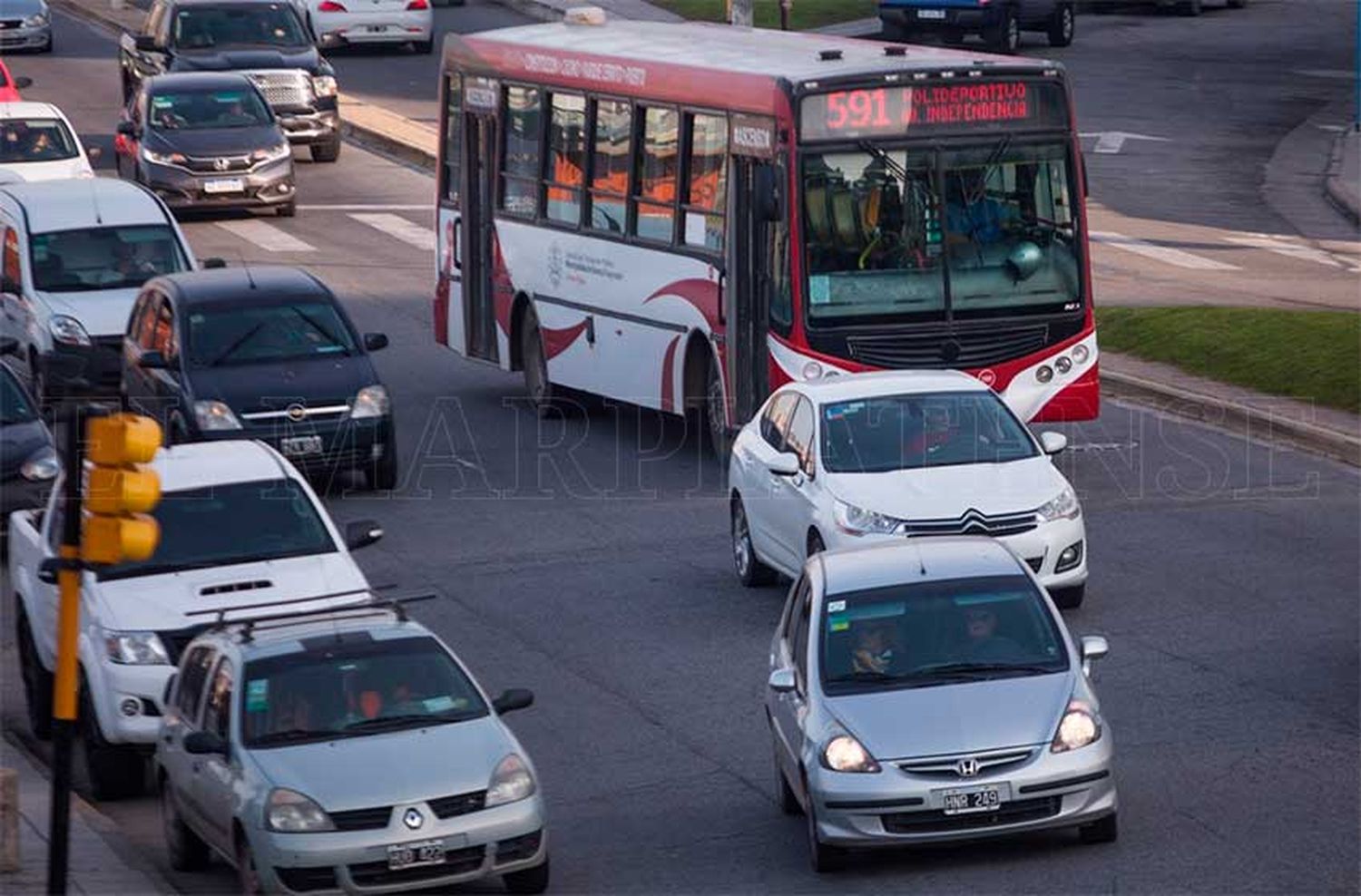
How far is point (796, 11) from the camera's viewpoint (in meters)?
55.9

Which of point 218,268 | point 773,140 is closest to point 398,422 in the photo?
point 218,268

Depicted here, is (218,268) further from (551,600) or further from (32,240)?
(551,600)

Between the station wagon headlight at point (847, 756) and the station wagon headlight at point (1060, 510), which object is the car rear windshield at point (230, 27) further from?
the station wagon headlight at point (847, 756)

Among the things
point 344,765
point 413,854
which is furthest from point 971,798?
point 344,765

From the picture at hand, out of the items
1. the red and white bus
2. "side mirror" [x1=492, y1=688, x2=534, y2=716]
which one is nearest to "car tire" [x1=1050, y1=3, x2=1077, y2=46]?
the red and white bus

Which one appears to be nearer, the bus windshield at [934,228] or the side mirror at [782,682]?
the side mirror at [782,682]

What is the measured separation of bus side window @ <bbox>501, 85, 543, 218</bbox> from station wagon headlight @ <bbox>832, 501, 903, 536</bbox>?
29.6ft

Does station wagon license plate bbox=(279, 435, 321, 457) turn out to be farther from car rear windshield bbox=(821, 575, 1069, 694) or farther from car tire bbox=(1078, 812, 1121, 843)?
car tire bbox=(1078, 812, 1121, 843)

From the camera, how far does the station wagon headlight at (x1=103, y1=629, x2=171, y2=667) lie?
51.3 ft

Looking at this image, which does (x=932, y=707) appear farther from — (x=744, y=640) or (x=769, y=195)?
(x=769, y=195)

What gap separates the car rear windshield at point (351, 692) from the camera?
43.7 ft

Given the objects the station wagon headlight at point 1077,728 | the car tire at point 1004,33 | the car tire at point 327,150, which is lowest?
the car tire at point 327,150

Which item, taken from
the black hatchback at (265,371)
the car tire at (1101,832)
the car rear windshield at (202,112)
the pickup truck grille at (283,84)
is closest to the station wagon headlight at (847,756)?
the car tire at (1101,832)

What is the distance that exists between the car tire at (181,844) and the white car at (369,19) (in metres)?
39.7
